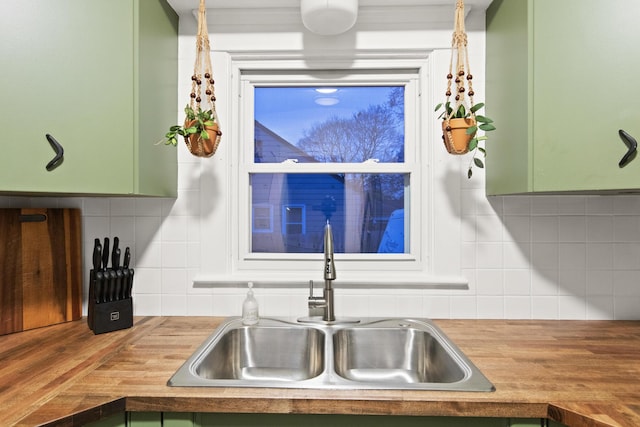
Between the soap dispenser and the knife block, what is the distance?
1.50ft

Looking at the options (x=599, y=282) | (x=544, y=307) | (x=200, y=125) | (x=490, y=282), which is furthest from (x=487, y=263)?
(x=200, y=125)

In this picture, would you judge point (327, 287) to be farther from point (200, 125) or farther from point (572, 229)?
point (572, 229)

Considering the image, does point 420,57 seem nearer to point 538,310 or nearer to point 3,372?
point 538,310

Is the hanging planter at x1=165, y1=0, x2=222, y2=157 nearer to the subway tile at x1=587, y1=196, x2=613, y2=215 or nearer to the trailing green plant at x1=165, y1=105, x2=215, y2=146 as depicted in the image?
the trailing green plant at x1=165, y1=105, x2=215, y2=146

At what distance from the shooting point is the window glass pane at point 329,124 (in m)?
1.72

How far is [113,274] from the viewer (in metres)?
1.43

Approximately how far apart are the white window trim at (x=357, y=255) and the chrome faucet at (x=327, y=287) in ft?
0.37

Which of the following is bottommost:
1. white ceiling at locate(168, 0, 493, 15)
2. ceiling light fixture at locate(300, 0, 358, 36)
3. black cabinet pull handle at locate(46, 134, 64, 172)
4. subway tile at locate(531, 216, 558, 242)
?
subway tile at locate(531, 216, 558, 242)

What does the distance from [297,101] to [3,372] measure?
4.71 ft

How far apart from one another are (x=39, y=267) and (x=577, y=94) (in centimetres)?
207

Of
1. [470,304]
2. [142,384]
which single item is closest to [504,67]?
[470,304]

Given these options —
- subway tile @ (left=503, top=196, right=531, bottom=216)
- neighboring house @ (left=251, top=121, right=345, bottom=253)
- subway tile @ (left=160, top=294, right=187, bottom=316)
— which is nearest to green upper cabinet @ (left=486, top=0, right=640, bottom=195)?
subway tile @ (left=503, top=196, right=531, bottom=216)

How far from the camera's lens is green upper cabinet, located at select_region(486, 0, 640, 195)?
1.20 meters

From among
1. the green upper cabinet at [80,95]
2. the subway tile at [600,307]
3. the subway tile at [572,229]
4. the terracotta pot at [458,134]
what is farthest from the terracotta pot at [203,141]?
the subway tile at [600,307]
